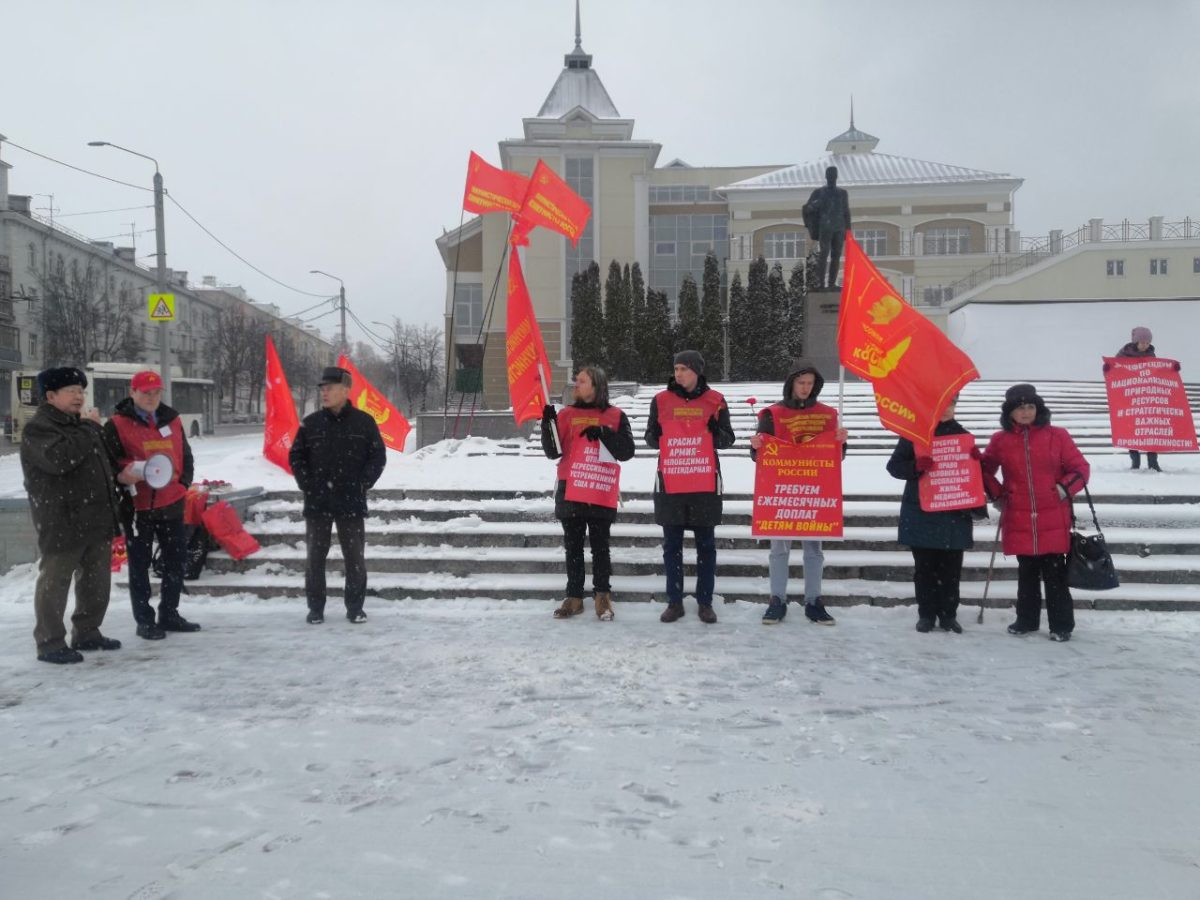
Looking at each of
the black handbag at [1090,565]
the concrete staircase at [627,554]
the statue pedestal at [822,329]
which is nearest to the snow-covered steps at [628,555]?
the concrete staircase at [627,554]

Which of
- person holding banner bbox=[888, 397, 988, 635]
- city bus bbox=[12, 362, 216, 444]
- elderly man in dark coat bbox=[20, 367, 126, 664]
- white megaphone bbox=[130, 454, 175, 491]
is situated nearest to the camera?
elderly man in dark coat bbox=[20, 367, 126, 664]

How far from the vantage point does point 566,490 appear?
6.40m

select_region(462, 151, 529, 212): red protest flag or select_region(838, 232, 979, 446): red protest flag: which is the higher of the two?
select_region(462, 151, 529, 212): red protest flag

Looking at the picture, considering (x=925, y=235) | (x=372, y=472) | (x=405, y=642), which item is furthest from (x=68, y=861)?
(x=925, y=235)

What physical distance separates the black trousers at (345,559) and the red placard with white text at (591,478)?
1634 millimetres

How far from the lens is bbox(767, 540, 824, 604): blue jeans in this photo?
6258 millimetres

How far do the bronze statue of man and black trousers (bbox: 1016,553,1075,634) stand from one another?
1142cm

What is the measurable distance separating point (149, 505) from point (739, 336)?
992 inches

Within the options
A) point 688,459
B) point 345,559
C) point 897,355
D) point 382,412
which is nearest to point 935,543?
point 897,355

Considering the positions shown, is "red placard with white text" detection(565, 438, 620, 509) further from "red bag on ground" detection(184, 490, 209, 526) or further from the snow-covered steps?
"red bag on ground" detection(184, 490, 209, 526)

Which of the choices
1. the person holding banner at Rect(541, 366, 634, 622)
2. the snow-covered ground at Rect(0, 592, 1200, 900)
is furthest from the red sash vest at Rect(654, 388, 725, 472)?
the snow-covered ground at Rect(0, 592, 1200, 900)

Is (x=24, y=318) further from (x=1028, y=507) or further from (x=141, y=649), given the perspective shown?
(x=1028, y=507)

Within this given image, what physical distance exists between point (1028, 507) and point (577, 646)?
3.24 m

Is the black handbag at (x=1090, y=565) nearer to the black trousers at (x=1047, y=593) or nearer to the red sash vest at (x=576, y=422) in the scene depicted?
the black trousers at (x=1047, y=593)
